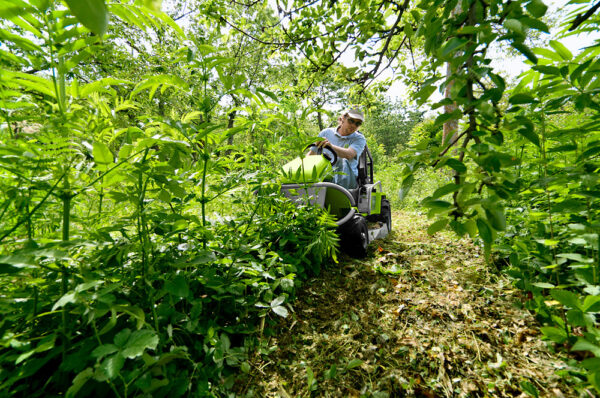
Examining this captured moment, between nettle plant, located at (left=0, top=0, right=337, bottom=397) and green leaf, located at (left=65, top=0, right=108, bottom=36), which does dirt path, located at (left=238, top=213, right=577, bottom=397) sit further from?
green leaf, located at (left=65, top=0, right=108, bottom=36)

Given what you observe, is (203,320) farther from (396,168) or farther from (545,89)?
(396,168)

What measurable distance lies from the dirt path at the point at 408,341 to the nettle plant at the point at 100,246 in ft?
1.02

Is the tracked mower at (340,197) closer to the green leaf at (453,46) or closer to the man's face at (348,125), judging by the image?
the man's face at (348,125)

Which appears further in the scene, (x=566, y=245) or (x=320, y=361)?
(x=566, y=245)

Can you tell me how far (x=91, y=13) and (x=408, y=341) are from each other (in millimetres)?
2074

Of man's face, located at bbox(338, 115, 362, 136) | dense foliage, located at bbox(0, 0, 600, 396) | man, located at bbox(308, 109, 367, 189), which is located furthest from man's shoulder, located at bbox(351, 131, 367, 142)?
dense foliage, located at bbox(0, 0, 600, 396)

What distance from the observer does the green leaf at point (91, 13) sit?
25cm

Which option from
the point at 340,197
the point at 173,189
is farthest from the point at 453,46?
the point at 340,197

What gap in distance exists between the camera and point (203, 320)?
134cm

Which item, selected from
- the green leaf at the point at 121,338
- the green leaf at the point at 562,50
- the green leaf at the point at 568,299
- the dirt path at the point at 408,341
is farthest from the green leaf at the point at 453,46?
the dirt path at the point at 408,341

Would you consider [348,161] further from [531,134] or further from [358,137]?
[531,134]

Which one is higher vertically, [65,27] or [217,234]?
[65,27]

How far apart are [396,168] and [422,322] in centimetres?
1080

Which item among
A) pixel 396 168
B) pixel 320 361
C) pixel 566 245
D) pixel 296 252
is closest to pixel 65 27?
pixel 296 252
